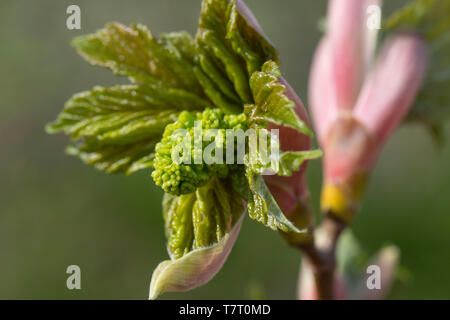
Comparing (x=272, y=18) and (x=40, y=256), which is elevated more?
(x=272, y=18)

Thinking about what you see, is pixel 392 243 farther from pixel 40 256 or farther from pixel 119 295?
pixel 40 256

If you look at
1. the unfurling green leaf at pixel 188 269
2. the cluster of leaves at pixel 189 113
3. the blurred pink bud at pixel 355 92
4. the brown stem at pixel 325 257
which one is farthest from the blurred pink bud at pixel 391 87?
the unfurling green leaf at pixel 188 269

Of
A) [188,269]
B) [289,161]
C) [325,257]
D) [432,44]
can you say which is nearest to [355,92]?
[432,44]

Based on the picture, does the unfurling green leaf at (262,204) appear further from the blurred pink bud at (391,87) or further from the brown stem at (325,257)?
the blurred pink bud at (391,87)

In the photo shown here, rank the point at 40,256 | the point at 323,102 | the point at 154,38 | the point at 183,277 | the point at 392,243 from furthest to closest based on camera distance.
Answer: the point at 40,256 < the point at 392,243 < the point at 323,102 < the point at 154,38 < the point at 183,277

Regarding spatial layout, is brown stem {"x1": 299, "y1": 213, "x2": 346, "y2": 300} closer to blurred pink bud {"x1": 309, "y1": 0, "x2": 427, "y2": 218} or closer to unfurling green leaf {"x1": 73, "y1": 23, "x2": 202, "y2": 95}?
blurred pink bud {"x1": 309, "y1": 0, "x2": 427, "y2": 218}

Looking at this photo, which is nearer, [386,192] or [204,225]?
[204,225]

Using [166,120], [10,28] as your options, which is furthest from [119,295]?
[166,120]
